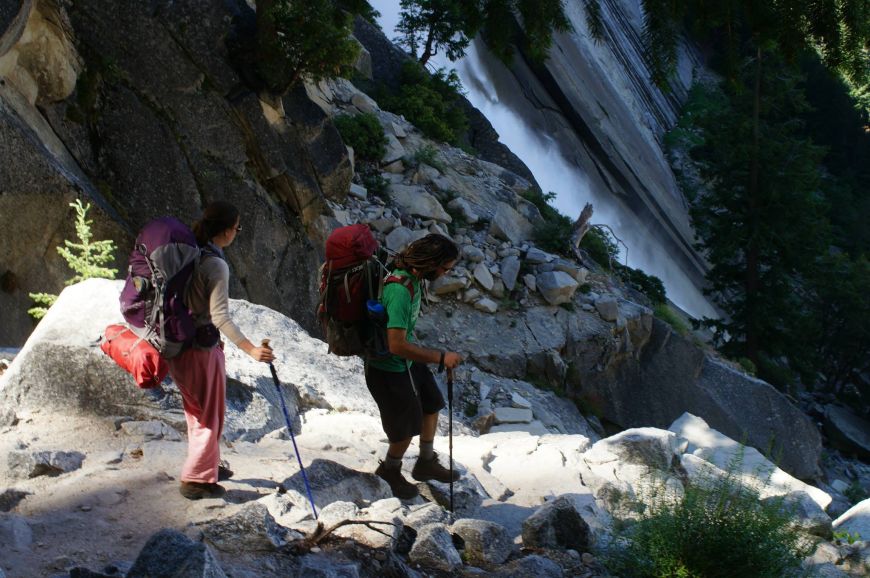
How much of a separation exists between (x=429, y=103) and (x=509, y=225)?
4376 millimetres

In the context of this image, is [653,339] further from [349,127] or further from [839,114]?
[839,114]

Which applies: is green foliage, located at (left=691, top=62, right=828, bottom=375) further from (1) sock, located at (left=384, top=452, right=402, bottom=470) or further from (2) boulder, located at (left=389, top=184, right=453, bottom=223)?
(1) sock, located at (left=384, top=452, right=402, bottom=470)

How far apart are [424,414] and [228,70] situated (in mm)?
7972

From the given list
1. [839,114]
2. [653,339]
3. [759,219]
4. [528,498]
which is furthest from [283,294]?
[839,114]

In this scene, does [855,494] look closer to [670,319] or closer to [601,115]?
[670,319]

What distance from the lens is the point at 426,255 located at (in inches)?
173

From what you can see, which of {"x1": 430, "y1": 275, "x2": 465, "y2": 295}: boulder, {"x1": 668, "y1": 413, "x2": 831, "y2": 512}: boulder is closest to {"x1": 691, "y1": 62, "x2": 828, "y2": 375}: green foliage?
{"x1": 430, "y1": 275, "x2": 465, "y2": 295}: boulder

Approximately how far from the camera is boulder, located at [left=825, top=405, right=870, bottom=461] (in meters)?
24.0

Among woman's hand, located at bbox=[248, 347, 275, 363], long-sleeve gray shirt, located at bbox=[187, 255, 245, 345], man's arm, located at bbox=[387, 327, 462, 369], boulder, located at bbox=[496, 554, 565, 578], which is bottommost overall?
boulder, located at bbox=[496, 554, 565, 578]

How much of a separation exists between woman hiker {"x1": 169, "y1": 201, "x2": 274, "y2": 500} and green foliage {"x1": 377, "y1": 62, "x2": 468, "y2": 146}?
15.3 metres

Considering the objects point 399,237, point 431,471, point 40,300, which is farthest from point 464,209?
point 431,471

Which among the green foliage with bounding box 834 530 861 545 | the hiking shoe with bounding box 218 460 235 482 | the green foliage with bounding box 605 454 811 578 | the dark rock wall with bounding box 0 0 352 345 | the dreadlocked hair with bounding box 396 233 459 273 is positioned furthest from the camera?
the dark rock wall with bounding box 0 0 352 345

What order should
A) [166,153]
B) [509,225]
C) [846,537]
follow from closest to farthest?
[846,537], [166,153], [509,225]

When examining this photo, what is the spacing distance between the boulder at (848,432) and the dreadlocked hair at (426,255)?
22858mm
